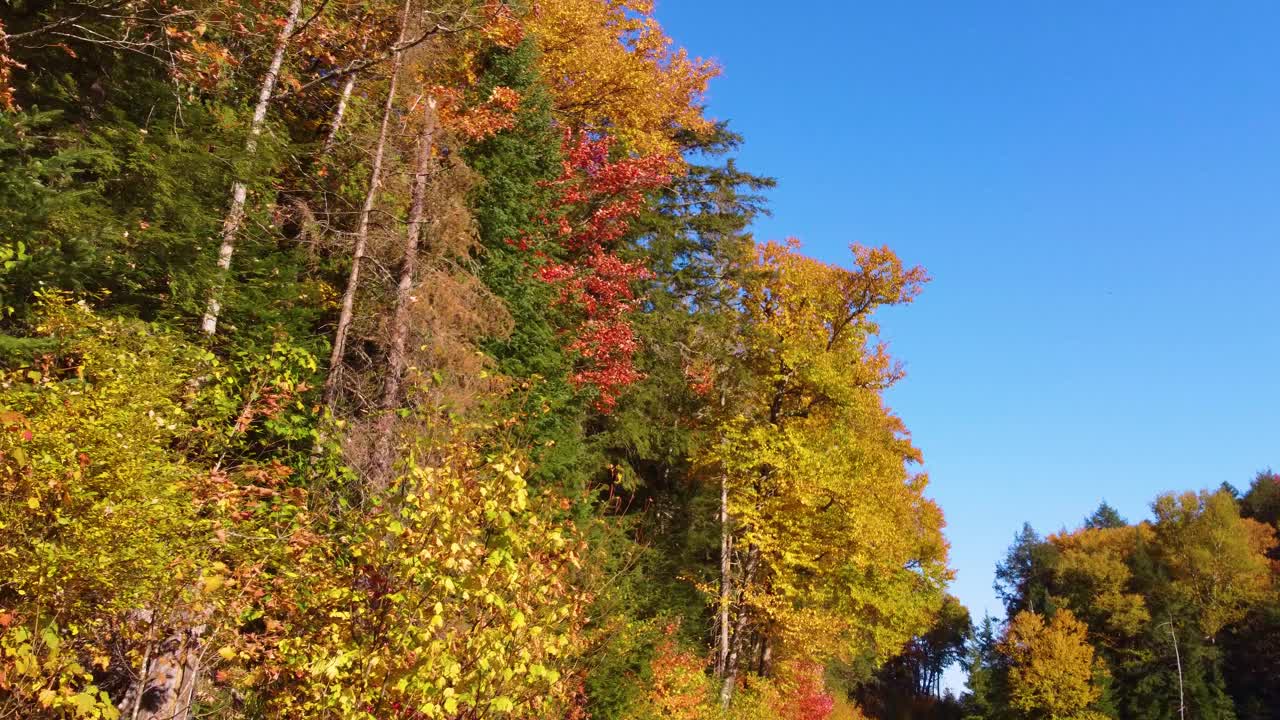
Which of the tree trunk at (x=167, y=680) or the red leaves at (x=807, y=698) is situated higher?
the tree trunk at (x=167, y=680)

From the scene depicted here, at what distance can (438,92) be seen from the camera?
641 inches

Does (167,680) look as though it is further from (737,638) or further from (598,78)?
(598,78)

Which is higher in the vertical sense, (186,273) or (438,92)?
(438,92)

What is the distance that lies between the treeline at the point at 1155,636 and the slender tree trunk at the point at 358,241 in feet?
154

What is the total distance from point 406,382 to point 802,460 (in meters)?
12.0

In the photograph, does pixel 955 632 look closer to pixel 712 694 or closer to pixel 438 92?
pixel 712 694

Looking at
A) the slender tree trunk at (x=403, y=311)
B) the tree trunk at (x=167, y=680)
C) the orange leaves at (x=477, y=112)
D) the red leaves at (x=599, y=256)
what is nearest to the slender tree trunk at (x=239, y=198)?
the slender tree trunk at (x=403, y=311)

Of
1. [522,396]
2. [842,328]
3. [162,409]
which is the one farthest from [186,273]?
[842,328]

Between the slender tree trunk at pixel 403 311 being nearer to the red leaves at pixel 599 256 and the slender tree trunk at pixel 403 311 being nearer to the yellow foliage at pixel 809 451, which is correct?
the red leaves at pixel 599 256

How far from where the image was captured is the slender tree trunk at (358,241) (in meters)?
12.2

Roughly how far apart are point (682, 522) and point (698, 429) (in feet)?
10.8

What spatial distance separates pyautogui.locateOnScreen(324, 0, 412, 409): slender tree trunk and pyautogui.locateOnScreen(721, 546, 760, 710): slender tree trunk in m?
13.7

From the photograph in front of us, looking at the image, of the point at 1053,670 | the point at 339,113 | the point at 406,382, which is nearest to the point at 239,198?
the point at 339,113

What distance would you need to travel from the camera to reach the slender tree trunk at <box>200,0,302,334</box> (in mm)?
10664
